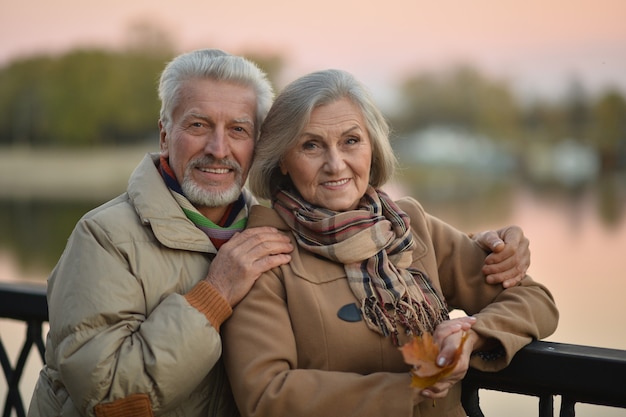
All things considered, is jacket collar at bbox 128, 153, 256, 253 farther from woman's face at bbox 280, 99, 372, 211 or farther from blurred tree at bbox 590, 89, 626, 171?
blurred tree at bbox 590, 89, 626, 171

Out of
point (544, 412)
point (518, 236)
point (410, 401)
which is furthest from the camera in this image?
point (518, 236)

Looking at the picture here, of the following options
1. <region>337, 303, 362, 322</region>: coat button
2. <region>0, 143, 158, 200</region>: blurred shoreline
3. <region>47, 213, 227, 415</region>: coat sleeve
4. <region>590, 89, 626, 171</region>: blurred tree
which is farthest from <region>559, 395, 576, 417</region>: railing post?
<region>590, 89, 626, 171</region>: blurred tree

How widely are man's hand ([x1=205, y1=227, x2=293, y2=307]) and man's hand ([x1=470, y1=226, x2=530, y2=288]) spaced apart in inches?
26.4

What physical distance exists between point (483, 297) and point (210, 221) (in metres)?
0.93

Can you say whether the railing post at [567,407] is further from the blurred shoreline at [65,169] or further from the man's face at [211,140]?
the blurred shoreline at [65,169]

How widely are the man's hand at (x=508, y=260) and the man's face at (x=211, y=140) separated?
862 mm

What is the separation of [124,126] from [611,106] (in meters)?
10.5

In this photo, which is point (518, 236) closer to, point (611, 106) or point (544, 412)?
point (544, 412)

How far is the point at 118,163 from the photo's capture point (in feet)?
37.7

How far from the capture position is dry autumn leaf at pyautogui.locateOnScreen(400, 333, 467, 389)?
1.78 meters

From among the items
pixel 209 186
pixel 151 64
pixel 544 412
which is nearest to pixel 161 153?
pixel 209 186

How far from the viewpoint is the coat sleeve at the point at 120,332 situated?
1.88 metres

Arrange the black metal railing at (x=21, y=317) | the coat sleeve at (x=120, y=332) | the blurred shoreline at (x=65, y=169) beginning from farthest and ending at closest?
the blurred shoreline at (x=65, y=169) → the black metal railing at (x=21, y=317) → the coat sleeve at (x=120, y=332)

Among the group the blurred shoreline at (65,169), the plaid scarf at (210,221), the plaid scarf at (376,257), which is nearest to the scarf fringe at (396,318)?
the plaid scarf at (376,257)
